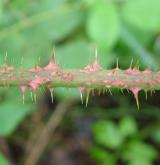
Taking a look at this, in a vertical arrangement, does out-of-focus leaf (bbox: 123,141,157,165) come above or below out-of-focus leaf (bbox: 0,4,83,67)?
below

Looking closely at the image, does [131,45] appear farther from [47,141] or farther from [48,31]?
[47,141]

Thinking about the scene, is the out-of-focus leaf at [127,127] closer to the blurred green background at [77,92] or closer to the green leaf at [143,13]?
the blurred green background at [77,92]

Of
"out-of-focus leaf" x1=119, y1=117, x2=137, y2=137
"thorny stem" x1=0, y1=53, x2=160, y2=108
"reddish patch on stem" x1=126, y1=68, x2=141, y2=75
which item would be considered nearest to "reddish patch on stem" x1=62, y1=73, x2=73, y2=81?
"thorny stem" x1=0, y1=53, x2=160, y2=108

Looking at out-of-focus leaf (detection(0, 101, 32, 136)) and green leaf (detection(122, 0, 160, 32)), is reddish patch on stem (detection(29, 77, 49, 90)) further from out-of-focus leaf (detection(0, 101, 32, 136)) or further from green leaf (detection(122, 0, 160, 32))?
green leaf (detection(122, 0, 160, 32))

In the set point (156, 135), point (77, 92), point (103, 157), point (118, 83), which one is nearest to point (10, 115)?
point (77, 92)

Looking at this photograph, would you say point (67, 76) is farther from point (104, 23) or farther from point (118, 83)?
point (104, 23)

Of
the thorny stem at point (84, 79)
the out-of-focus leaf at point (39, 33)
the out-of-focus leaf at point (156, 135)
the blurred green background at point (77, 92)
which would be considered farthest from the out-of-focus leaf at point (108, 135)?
the thorny stem at point (84, 79)
